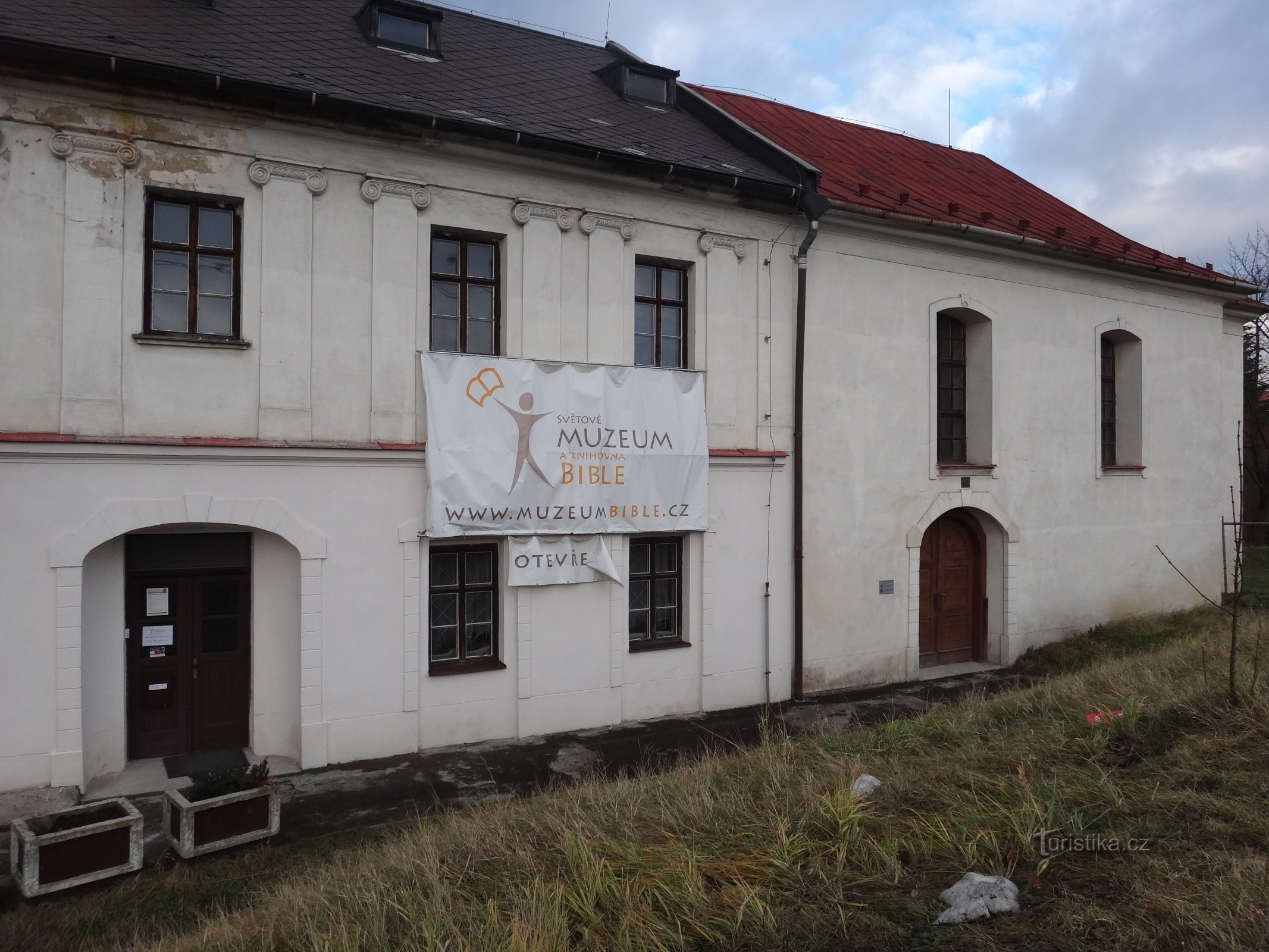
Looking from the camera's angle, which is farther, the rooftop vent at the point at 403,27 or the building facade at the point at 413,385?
the rooftop vent at the point at 403,27

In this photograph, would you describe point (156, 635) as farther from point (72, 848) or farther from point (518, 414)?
point (518, 414)

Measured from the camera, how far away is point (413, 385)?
10258 millimetres

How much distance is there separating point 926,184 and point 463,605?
11527 millimetres

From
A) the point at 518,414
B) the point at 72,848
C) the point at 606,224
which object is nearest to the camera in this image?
the point at 72,848

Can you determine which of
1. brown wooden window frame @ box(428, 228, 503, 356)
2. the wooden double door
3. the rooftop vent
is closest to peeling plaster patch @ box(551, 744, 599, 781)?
the wooden double door

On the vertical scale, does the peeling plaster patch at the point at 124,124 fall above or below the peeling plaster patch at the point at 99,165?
above

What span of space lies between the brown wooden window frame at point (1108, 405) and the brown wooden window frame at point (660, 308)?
9491mm

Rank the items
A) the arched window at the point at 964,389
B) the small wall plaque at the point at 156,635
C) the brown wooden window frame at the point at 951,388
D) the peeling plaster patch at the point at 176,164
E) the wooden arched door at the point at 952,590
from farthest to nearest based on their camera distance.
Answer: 1. the brown wooden window frame at the point at 951,388
2. the wooden arched door at the point at 952,590
3. the arched window at the point at 964,389
4. the small wall plaque at the point at 156,635
5. the peeling plaster patch at the point at 176,164

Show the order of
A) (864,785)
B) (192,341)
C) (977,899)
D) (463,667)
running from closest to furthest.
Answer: (977,899)
(864,785)
(192,341)
(463,667)

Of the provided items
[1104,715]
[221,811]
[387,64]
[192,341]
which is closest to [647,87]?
[387,64]

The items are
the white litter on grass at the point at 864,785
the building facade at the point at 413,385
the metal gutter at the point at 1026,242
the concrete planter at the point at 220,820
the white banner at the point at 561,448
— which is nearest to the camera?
the white litter on grass at the point at 864,785

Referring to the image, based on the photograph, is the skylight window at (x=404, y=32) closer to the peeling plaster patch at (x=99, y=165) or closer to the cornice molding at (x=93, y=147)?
the cornice molding at (x=93, y=147)

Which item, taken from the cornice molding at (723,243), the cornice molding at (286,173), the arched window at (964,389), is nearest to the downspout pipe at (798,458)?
the cornice molding at (723,243)

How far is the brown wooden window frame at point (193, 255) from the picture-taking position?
9195mm
